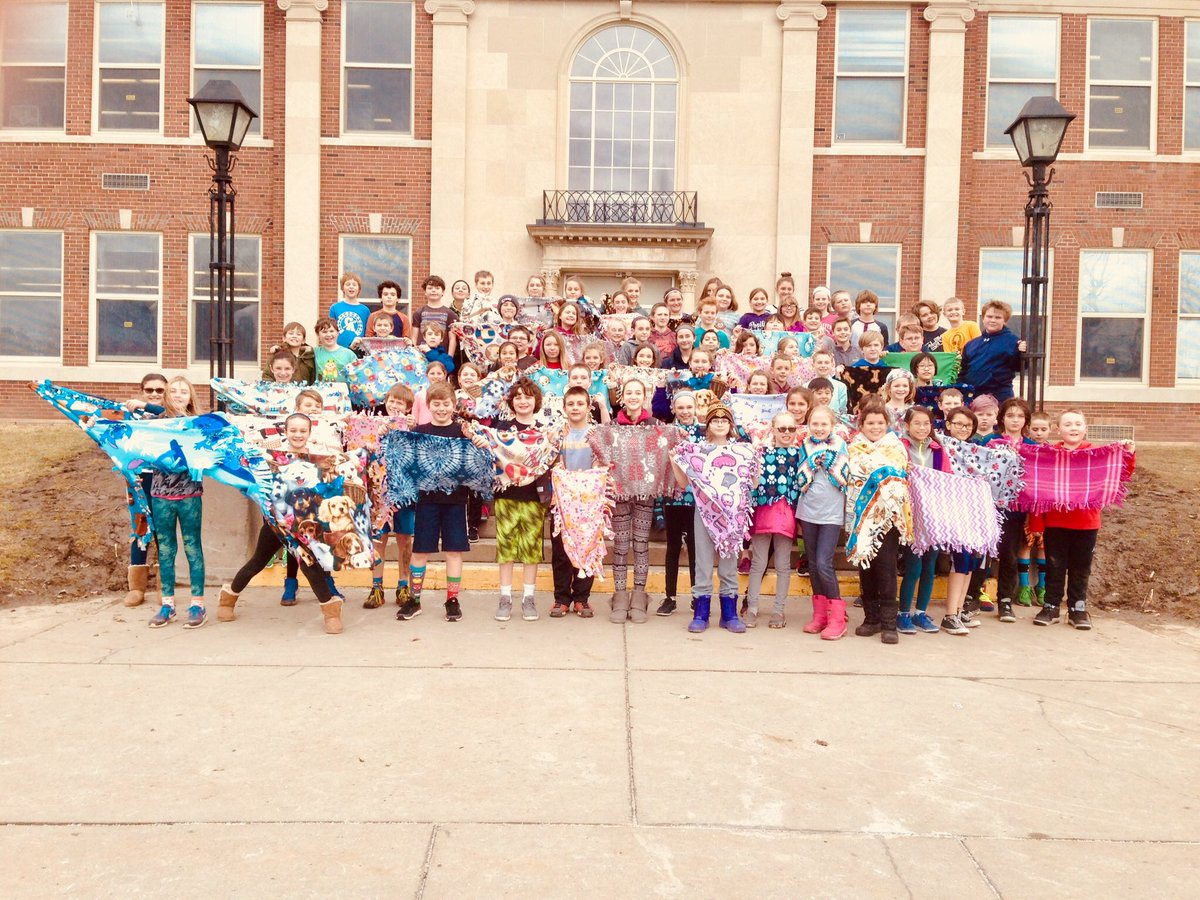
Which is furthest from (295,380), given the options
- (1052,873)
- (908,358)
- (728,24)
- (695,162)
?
(728,24)

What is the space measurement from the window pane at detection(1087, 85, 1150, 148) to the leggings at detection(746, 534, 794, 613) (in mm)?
12972

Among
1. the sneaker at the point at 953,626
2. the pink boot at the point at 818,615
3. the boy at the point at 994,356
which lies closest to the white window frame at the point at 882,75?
the boy at the point at 994,356

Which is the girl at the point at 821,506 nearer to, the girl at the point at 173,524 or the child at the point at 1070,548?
the child at the point at 1070,548

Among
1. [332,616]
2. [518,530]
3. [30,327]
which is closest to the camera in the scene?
[332,616]

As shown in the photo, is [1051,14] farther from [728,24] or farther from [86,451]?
[86,451]

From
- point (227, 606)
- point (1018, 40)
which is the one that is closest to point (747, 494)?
point (227, 606)

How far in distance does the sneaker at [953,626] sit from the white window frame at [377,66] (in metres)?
12.6

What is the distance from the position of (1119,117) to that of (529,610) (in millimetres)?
14880

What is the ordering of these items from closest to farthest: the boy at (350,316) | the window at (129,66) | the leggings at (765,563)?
the leggings at (765,563)
the boy at (350,316)
the window at (129,66)

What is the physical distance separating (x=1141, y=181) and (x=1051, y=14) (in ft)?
10.7

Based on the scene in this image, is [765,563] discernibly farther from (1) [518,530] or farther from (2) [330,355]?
(2) [330,355]

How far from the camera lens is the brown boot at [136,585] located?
744cm

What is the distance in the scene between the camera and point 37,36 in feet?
53.8

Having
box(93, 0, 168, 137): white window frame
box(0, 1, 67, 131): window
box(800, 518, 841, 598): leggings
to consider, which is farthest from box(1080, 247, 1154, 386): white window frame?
box(0, 1, 67, 131): window
